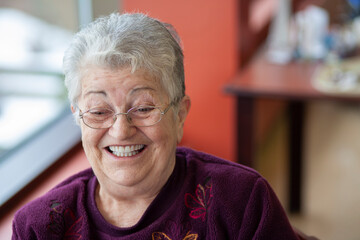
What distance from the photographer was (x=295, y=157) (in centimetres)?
326

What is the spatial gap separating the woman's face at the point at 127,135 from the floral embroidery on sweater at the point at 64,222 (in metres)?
0.13

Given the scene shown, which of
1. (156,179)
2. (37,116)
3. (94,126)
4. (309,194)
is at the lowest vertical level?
(309,194)

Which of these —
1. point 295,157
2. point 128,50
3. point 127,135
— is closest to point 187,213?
point 127,135

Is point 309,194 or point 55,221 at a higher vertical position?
point 55,221

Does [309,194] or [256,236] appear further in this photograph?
[309,194]

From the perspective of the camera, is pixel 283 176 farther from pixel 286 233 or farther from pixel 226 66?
A: pixel 286 233

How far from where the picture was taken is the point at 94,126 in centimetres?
126

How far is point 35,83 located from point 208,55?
1.05m

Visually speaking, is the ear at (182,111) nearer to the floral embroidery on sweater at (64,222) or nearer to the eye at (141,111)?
the eye at (141,111)

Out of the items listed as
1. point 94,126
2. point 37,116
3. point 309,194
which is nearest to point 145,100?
point 94,126

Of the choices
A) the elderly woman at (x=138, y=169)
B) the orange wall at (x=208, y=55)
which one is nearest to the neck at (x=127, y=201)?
the elderly woman at (x=138, y=169)

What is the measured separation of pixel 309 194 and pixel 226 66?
1063 mm

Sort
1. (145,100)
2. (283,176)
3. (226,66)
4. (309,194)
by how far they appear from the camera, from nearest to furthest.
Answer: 1. (145,100)
2. (226,66)
3. (309,194)
4. (283,176)

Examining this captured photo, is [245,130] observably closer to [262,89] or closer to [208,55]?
[262,89]
